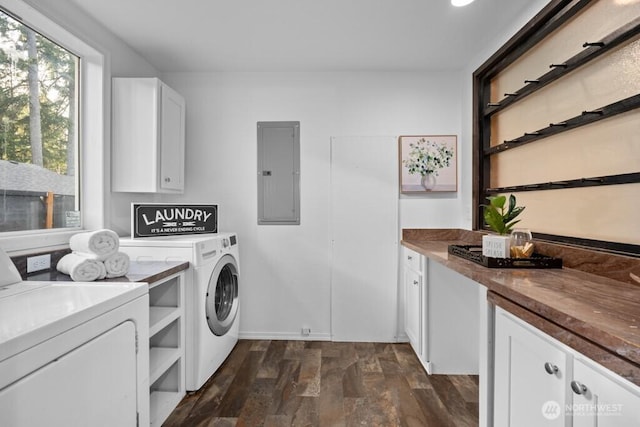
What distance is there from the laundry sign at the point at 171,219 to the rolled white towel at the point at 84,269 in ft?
1.69

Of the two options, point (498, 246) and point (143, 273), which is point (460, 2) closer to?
point (498, 246)

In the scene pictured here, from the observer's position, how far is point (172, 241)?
6.79 ft

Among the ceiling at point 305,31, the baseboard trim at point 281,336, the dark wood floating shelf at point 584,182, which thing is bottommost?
the baseboard trim at point 281,336

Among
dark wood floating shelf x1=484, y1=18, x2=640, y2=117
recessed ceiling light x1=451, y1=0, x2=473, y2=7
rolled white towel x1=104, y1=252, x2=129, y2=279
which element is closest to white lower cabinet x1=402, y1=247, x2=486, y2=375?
dark wood floating shelf x1=484, y1=18, x2=640, y2=117

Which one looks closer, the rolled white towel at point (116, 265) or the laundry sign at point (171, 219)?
the rolled white towel at point (116, 265)

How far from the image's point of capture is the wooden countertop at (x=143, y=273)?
1.57 m

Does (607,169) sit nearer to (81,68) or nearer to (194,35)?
Answer: (194,35)

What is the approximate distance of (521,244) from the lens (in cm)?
160

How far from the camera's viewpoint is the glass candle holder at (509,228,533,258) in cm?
160

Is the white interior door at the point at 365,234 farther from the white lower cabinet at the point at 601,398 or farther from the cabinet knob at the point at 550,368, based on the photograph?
the white lower cabinet at the point at 601,398

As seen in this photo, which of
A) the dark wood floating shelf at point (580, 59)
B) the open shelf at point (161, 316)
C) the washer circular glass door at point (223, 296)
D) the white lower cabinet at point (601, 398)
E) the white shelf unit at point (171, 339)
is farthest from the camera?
the washer circular glass door at point (223, 296)

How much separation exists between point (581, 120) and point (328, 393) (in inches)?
81.0

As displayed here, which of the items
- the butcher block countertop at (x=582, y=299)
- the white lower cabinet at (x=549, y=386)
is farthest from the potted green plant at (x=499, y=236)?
the white lower cabinet at (x=549, y=386)

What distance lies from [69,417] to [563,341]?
1.47m
